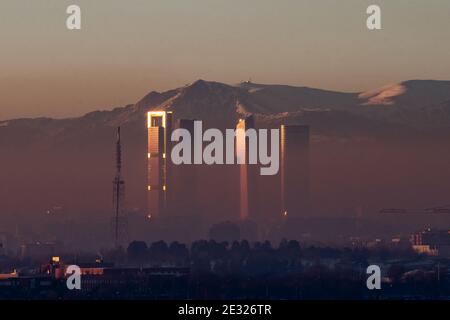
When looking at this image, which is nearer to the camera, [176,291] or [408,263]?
[176,291]

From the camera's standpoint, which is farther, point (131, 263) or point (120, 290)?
point (131, 263)

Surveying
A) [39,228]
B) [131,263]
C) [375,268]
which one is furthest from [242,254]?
[39,228]

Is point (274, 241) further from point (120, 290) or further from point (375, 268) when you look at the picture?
point (120, 290)

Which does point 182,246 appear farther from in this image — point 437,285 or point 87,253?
point 437,285
